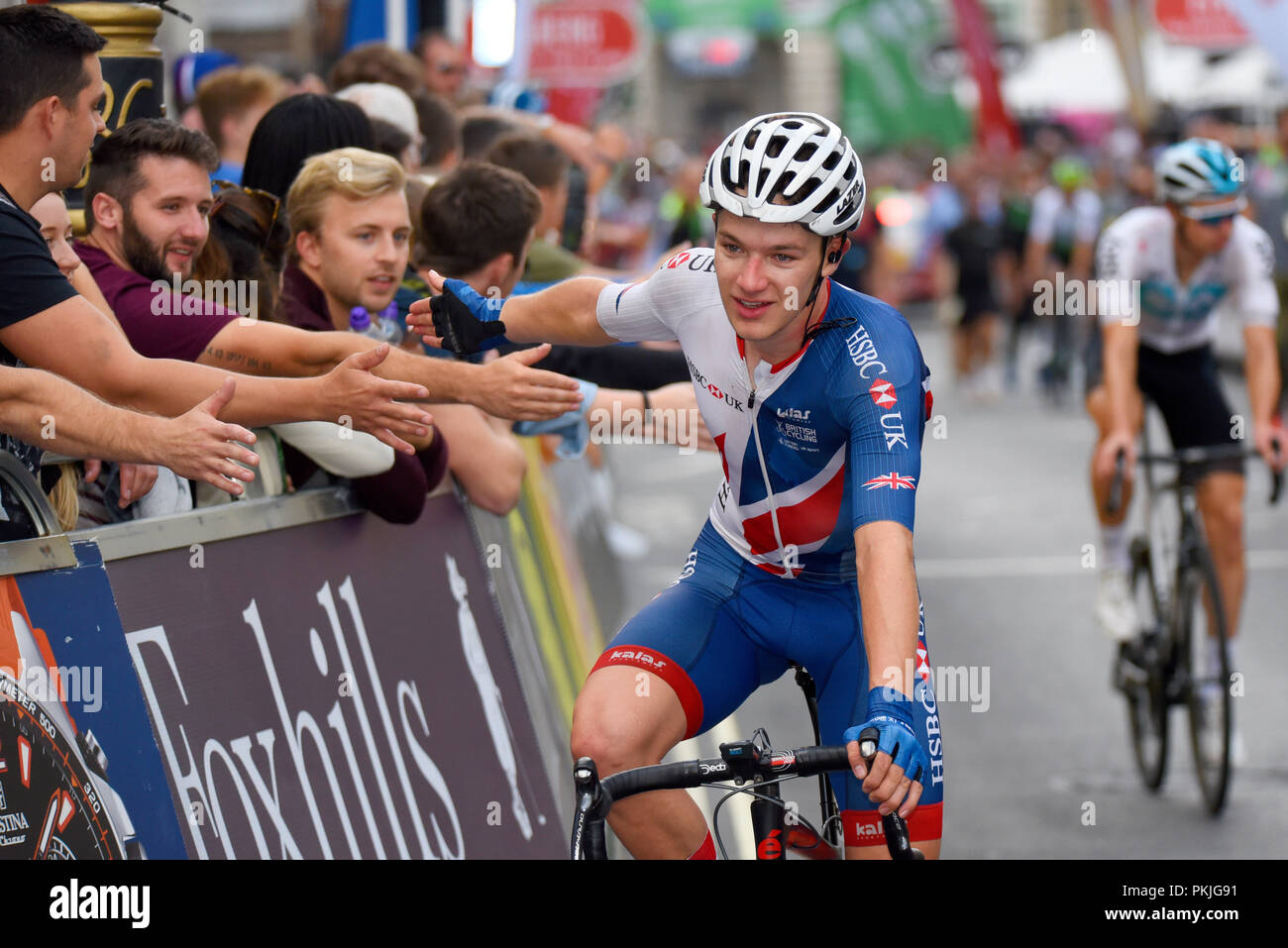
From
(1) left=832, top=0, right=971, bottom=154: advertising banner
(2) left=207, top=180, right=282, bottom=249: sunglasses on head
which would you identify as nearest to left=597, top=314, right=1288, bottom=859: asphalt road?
(2) left=207, top=180, right=282, bottom=249: sunglasses on head

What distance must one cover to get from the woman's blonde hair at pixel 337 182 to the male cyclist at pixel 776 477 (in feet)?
2.94

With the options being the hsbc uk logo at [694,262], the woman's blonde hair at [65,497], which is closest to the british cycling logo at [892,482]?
the hsbc uk logo at [694,262]

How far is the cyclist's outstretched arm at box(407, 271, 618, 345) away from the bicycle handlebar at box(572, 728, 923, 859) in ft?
4.23

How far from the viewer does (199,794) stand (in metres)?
4.10

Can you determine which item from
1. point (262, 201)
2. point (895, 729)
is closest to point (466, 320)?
point (262, 201)

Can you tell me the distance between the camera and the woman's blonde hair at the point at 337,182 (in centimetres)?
527

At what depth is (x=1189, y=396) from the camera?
8297 mm

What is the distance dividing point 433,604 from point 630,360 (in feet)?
4.44

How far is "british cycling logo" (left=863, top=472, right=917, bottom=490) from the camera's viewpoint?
12.5 ft

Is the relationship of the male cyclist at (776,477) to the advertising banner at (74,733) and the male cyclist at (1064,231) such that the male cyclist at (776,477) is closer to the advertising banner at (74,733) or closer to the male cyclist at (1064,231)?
the advertising banner at (74,733)

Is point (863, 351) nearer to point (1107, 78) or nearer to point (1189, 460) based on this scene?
point (1189, 460)

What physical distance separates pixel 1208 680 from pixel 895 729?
4.61 meters
